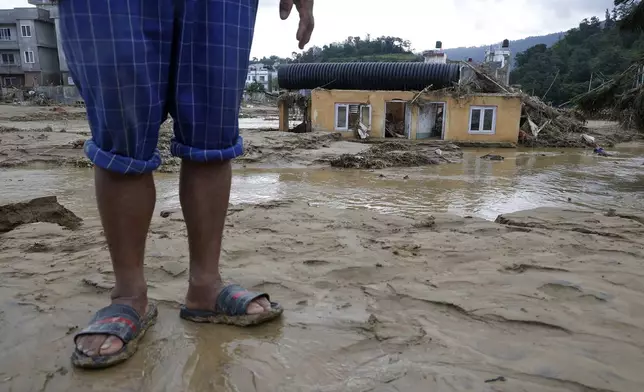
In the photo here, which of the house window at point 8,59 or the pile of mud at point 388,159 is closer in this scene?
the pile of mud at point 388,159

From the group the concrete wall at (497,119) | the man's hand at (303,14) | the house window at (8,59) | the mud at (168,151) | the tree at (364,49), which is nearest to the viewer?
the man's hand at (303,14)

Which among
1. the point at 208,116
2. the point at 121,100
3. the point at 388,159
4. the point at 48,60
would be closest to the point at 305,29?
the point at 208,116

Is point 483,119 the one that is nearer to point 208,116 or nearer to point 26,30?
point 208,116

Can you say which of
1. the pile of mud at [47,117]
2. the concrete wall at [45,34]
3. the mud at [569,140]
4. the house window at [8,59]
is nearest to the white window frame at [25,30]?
the concrete wall at [45,34]

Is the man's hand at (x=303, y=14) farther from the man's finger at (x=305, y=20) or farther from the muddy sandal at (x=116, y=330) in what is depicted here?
the muddy sandal at (x=116, y=330)

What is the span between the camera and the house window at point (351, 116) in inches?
659

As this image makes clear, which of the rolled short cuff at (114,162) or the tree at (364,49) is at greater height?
the tree at (364,49)

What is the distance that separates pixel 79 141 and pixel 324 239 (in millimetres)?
10734

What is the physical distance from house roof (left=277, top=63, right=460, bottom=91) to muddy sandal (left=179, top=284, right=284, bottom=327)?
54.2 feet

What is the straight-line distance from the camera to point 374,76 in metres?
17.3

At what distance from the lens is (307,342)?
145cm

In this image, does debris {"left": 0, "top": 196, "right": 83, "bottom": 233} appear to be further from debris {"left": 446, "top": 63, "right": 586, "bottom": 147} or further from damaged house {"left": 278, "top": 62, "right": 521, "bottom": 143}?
debris {"left": 446, "top": 63, "right": 586, "bottom": 147}

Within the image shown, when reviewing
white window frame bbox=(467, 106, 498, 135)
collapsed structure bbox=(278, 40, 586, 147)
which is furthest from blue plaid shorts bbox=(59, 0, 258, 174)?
white window frame bbox=(467, 106, 498, 135)

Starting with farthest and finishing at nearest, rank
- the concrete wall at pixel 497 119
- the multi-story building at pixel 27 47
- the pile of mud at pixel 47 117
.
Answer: the multi-story building at pixel 27 47
the pile of mud at pixel 47 117
the concrete wall at pixel 497 119
